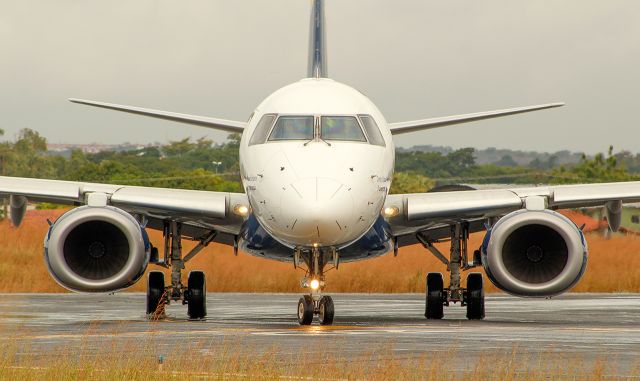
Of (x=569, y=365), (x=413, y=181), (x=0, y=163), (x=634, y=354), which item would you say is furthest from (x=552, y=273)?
(x=413, y=181)

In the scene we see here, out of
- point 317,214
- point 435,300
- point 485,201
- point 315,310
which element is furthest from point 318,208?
point 435,300

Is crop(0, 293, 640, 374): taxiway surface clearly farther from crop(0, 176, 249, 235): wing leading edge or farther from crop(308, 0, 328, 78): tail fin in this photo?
crop(308, 0, 328, 78): tail fin

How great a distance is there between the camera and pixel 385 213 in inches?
923

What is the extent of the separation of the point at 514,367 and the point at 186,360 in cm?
341

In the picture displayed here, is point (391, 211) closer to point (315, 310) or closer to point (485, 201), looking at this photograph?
point (485, 201)

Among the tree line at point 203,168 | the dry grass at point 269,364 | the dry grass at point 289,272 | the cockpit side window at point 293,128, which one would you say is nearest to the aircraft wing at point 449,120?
the cockpit side window at point 293,128

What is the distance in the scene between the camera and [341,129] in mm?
21375

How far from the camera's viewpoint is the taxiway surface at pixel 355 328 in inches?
671

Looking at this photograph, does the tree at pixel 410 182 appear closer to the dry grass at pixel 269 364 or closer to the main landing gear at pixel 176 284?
the main landing gear at pixel 176 284

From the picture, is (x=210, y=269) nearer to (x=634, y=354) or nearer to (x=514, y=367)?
(x=634, y=354)

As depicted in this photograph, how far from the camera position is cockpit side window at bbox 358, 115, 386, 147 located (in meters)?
21.7

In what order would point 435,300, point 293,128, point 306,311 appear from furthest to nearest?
point 435,300, point 306,311, point 293,128

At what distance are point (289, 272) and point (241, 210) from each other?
15.1 meters

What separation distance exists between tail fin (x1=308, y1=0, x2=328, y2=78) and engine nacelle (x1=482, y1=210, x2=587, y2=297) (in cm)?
664
